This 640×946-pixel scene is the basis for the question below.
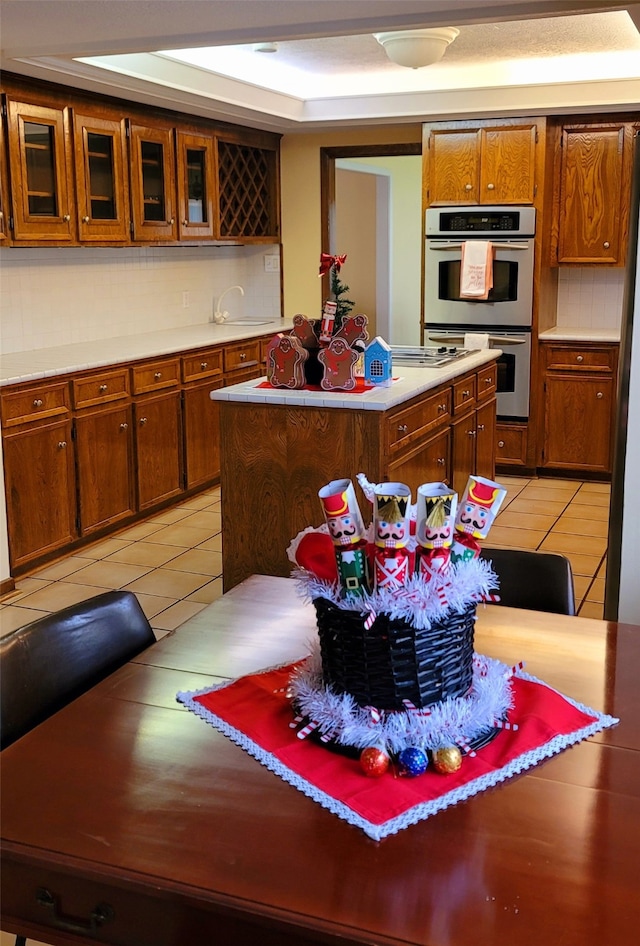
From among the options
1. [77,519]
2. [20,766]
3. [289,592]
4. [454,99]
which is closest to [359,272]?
[454,99]

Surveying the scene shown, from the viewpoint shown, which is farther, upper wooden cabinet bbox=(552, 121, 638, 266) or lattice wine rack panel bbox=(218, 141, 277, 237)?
lattice wine rack panel bbox=(218, 141, 277, 237)

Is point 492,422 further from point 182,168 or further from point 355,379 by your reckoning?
point 182,168

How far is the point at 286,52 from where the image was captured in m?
5.42

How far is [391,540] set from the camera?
1.42 m

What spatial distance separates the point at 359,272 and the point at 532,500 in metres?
4.34

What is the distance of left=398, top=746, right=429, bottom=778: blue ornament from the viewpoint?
54.1 inches

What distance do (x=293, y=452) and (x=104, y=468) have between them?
1.51 m

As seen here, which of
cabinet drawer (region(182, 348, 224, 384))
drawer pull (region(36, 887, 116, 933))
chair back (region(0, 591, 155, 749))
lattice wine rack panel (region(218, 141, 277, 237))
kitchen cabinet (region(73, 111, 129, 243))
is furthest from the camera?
lattice wine rack panel (region(218, 141, 277, 237))

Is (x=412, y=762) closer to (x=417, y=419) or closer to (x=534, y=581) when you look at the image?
(x=534, y=581)

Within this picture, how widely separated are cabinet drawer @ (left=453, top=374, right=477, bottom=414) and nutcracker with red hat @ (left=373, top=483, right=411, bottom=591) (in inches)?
126

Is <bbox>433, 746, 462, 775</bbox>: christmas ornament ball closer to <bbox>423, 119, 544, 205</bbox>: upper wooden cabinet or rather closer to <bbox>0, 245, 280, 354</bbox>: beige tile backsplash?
<bbox>0, 245, 280, 354</bbox>: beige tile backsplash

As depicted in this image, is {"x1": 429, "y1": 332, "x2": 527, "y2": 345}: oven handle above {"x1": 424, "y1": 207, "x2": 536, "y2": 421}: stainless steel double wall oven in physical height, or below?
below

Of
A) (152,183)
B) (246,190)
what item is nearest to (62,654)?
(152,183)

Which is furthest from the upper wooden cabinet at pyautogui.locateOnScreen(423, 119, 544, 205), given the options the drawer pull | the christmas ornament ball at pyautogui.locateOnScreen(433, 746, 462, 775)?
the drawer pull
